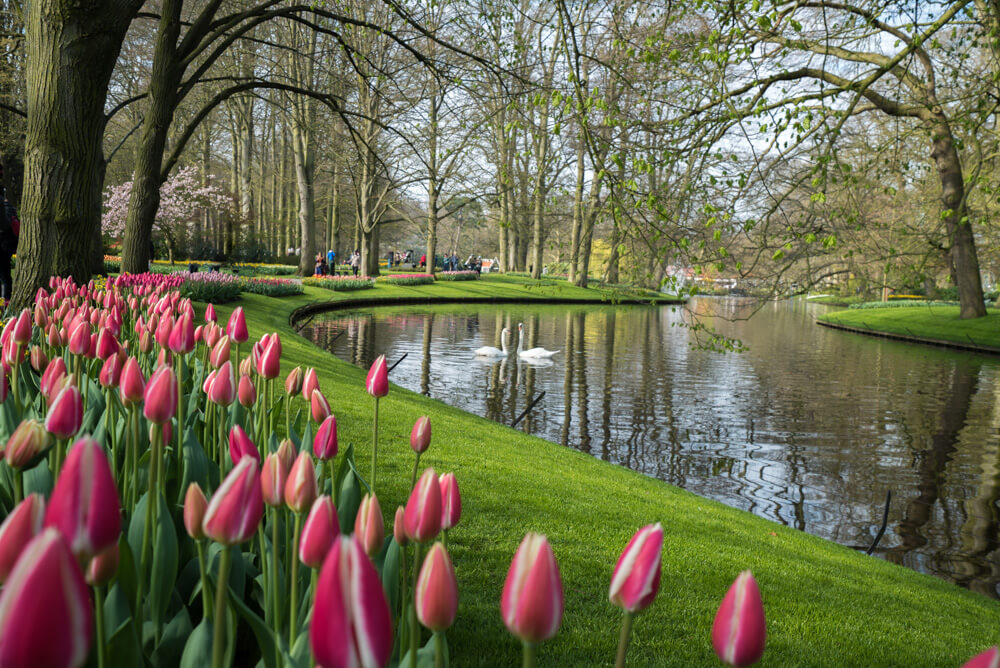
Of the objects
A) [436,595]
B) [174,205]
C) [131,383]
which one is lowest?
[436,595]

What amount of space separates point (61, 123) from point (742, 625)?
8.10 metres

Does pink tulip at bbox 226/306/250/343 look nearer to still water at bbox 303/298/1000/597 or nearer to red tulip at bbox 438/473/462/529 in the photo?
red tulip at bbox 438/473/462/529

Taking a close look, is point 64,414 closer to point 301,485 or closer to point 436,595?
point 301,485

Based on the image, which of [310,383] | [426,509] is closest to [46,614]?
[426,509]

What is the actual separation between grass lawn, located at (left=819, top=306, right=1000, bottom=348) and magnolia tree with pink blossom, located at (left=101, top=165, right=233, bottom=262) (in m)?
29.1

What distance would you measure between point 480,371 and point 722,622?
530 inches

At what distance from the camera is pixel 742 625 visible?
807 millimetres

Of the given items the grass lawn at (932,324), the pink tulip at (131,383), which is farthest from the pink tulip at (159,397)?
the grass lawn at (932,324)

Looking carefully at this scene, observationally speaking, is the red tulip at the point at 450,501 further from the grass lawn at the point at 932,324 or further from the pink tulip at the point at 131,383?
the grass lawn at the point at 932,324

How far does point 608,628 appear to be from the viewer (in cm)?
279

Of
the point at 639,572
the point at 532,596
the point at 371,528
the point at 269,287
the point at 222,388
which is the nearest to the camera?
the point at 532,596

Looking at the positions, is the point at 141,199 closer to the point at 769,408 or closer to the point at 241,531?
the point at 769,408

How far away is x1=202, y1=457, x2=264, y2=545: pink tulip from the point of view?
983mm

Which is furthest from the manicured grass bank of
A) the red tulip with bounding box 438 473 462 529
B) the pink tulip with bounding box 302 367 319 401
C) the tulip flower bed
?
the tulip flower bed
